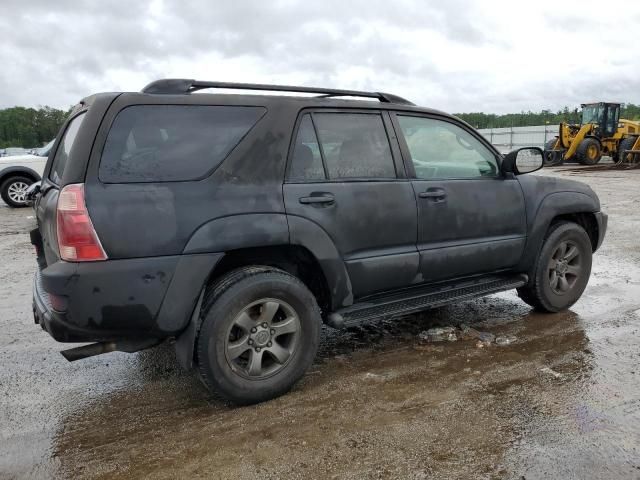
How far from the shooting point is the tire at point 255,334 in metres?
3.00

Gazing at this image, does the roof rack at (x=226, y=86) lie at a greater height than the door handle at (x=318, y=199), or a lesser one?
greater

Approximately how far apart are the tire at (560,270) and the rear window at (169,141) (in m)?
2.77

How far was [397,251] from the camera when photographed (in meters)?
3.66

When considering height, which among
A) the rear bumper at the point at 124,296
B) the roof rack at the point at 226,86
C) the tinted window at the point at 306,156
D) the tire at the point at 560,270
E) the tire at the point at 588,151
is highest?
the roof rack at the point at 226,86

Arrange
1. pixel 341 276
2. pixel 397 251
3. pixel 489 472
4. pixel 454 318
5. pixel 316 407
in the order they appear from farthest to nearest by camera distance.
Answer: pixel 454 318, pixel 397 251, pixel 341 276, pixel 316 407, pixel 489 472

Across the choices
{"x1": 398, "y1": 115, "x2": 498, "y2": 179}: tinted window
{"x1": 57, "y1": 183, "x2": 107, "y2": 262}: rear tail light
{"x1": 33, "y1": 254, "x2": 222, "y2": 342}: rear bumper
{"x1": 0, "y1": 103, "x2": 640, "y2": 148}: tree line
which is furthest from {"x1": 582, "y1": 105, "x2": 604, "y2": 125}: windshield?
{"x1": 0, "y1": 103, "x2": 640, "y2": 148}: tree line

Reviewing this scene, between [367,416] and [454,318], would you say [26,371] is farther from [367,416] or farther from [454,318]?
[454,318]

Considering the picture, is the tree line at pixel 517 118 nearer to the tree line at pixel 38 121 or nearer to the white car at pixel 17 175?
the tree line at pixel 38 121

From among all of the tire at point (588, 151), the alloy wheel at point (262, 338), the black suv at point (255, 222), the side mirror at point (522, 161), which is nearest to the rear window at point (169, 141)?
the black suv at point (255, 222)

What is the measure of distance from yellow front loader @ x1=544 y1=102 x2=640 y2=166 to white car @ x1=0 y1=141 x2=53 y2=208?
1967 cm

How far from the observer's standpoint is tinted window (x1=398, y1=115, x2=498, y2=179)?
391 cm

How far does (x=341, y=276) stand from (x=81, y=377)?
189 cm

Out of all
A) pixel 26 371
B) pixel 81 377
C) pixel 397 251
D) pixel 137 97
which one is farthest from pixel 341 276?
pixel 26 371

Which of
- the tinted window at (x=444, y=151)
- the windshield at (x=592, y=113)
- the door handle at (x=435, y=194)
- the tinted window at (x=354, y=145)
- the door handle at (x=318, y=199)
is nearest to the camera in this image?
the door handle at (x=318, y=199)
